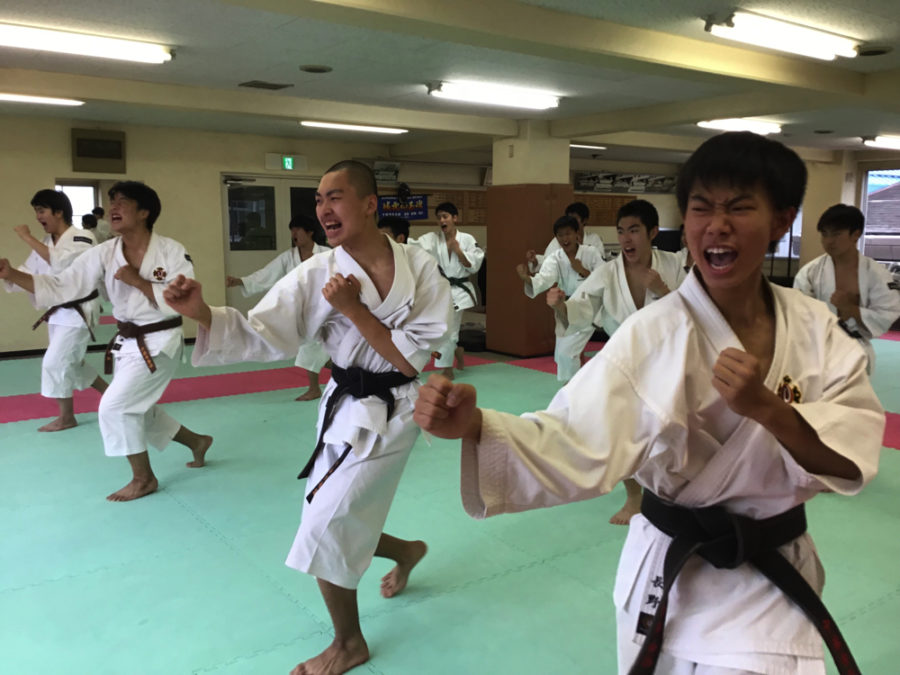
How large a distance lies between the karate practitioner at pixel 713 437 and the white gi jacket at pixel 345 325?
1233 millimetres

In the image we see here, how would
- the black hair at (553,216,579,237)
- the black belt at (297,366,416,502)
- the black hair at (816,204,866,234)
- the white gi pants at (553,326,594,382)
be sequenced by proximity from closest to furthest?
1. the black belt at (297,366,416,502)
2. the black hair at (816,204,866,234)
3. the white gi pants at (553,326,594,382)
4. the black hair at (553,216,579,237)

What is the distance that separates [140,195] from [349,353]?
2232 millimetres

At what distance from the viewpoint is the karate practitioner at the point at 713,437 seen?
1207mm

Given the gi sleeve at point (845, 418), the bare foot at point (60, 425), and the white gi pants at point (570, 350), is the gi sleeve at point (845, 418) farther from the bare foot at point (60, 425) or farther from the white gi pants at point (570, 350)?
the bare foot at point (60, 425)

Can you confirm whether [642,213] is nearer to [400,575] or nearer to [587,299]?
[587,299]

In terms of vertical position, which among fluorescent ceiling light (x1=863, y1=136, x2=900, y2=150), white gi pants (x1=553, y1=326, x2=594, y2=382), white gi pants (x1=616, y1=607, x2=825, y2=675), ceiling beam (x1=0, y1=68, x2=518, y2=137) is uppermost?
fluorescent ceiling light (x1=863, y1=136, x2=900, y2=150)

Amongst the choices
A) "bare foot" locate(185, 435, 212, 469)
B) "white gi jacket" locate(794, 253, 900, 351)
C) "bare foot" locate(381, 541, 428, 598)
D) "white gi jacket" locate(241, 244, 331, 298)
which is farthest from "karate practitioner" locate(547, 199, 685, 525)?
"white gi jacket" locate(241, 244, 331, 298)

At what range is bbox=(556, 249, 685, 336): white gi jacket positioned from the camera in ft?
13.0

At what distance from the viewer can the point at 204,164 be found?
9625 mm

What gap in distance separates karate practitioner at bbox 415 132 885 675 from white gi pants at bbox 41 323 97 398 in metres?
4.98

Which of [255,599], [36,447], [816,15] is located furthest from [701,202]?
[36,447]

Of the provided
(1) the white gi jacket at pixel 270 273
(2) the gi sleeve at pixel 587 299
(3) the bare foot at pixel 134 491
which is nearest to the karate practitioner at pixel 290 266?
(1) the white gi jacket at pixel 270 273

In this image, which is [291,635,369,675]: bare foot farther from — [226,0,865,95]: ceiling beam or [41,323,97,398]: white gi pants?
[41,323,97,398]: white gi pants

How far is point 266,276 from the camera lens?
6.74 meters
